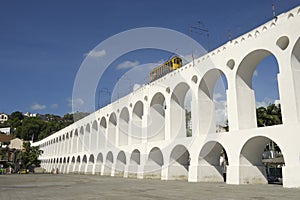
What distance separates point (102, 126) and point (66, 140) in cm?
1905

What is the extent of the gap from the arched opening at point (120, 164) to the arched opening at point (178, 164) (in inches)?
370

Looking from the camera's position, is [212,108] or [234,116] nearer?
[234,116]

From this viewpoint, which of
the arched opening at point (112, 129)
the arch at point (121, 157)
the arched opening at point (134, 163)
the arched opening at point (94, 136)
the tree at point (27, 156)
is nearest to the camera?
the arched opening at point (134, 163)

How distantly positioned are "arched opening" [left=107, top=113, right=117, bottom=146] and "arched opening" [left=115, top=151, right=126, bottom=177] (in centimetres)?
304

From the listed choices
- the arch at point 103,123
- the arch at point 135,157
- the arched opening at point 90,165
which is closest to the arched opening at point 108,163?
the arch at point 103,123

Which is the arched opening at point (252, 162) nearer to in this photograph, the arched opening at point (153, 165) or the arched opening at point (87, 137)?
the arched opening at point (153, 165)

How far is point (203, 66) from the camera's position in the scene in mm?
20703

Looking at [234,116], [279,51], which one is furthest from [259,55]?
[234,116]

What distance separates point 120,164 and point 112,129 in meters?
5.13

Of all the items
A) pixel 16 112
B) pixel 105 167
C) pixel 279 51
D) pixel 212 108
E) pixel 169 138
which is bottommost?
pixel 105 167

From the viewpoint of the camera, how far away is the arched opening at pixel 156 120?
87.2 ft

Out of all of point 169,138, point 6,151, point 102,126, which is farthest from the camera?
point 6,151

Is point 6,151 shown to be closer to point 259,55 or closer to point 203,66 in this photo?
point 203,66

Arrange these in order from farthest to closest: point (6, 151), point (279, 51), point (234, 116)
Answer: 1. point (6, 151)
2. point (234, 116)
3. point (279, 51)
